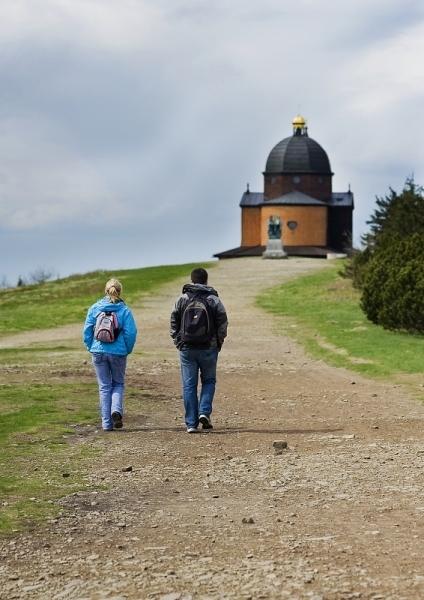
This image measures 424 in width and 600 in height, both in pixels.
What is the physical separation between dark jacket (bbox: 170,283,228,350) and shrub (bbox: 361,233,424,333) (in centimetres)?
1337

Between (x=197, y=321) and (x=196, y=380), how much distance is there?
0.69 metres

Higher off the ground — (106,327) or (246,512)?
(106,327)

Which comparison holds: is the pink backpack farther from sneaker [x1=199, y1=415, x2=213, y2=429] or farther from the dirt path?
sneaker [x1=199, y1=415, x2=213, y2=429]

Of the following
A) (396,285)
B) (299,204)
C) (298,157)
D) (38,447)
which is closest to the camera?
(38,447)

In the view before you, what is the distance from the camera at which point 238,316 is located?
114ft

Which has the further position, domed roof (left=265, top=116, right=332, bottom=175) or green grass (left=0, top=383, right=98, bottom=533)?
domed roof (left=265, top=116, right=332, bottom=175)

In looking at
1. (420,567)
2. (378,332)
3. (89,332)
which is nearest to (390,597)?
(420,567)

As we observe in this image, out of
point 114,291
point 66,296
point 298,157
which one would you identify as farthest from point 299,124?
point 114,291

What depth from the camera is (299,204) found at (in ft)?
273

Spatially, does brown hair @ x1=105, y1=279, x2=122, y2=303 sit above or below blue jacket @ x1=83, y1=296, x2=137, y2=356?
above

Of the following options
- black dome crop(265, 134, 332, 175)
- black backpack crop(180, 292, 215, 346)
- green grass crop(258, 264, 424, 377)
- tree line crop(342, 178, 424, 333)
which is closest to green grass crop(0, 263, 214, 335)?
green grass crop(258, 264, 424, 377)

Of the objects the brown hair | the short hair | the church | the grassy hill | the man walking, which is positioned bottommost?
the grassy hill

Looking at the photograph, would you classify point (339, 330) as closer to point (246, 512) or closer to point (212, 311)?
A: point (212, 311)

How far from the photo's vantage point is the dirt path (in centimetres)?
666
